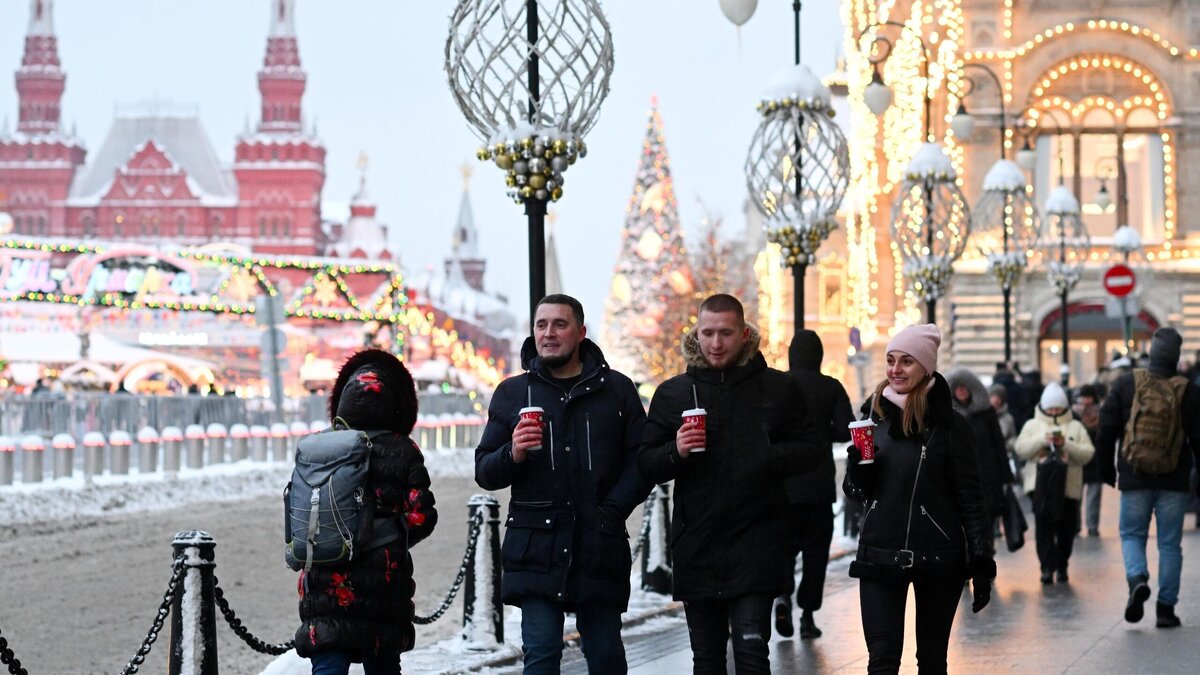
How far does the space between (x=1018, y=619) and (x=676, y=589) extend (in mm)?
5627

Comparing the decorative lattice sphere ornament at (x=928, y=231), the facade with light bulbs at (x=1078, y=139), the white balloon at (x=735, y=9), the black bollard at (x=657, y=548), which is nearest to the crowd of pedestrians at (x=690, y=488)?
the black bollard at (x=657, y=548)

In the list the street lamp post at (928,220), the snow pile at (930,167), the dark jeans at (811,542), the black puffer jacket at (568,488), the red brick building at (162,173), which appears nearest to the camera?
the black puffer jacket at (568,488)

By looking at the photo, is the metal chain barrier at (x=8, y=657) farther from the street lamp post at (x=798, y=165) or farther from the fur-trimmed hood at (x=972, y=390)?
the street lamp post at (x=798, y=165)

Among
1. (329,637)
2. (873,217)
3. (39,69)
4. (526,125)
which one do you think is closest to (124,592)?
(526,125)

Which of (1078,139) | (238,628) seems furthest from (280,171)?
(238,628)

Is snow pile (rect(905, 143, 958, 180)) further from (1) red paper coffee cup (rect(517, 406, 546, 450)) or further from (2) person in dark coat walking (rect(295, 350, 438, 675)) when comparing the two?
(2) person in dark coat walking (rect(295, 350, 438, 675))

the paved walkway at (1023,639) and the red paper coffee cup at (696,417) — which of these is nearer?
the red paper coffee cup at (696,417)

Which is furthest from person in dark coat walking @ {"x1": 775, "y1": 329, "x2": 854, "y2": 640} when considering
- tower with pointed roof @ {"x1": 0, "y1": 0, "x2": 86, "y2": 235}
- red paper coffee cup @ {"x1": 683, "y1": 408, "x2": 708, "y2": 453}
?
tower with pointed roof @ {"x1": 0, "y1": 0, "x2": 86, "y2": 235}

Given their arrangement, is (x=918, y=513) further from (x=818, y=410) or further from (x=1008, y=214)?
(x=1008, y=214)

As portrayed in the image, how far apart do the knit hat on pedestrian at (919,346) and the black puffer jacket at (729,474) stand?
1.61 feet

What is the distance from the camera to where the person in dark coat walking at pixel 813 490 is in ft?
35.0

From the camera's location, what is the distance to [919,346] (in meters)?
7.61

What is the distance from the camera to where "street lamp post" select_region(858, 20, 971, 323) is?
81.9 ft

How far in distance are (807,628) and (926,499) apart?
447 cm
